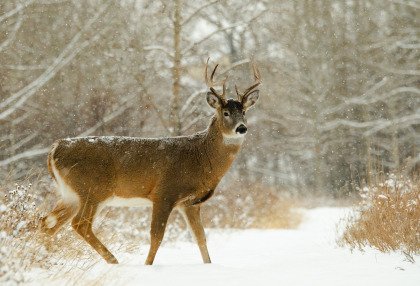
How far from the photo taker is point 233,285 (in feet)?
17.9

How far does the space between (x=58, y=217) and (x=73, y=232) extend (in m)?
0.53

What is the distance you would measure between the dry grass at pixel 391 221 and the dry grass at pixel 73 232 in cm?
305

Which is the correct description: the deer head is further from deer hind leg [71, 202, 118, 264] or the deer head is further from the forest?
deer hind leg [71, 202, 118, 264]

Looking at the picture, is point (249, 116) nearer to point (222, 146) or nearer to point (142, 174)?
point (222, 146)

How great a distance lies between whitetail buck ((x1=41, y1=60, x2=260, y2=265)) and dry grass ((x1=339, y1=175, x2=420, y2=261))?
2.18 meters

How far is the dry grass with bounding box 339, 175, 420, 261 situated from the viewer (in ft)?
24.6

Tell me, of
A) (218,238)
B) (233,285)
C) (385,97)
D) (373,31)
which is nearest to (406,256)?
(233,285)

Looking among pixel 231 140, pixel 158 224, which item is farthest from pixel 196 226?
Result: pixel 231 140

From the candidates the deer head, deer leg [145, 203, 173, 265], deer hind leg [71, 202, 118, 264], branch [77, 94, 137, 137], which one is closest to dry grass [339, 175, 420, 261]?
the deer head

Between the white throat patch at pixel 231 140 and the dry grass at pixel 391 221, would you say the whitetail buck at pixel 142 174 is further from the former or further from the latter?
the dry grass at pixel 391 221

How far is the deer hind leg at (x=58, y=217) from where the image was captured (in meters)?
7.02

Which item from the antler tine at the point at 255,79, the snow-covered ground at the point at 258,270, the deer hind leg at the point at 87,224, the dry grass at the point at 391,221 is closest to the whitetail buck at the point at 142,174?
the deer hind leg at the point at 87,224

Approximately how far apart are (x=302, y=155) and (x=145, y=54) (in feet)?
63.4

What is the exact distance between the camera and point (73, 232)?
7.56 m
